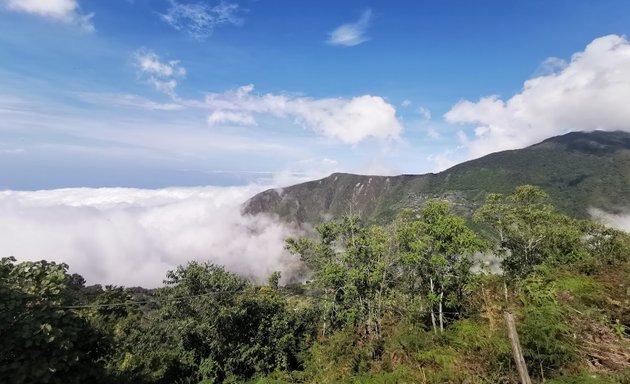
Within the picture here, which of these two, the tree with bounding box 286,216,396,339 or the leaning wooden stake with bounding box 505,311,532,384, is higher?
the leaning wooden stake with bounding box 505,311,532,384

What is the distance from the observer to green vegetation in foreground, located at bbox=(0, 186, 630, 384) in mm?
10242

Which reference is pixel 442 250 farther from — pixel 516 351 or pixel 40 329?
pixel 40 329

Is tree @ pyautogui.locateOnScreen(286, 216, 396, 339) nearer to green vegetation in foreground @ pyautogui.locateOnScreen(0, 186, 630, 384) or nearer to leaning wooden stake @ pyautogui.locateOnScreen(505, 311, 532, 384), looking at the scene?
green vegetation in foreground @ pyautogui.locateOnScreen(0, 186, 630, 384)

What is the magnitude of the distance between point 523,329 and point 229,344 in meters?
25.1

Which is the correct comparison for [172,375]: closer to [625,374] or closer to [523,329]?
[523,329]

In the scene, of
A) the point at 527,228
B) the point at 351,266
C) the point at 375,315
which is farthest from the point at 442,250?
the point at 527,228

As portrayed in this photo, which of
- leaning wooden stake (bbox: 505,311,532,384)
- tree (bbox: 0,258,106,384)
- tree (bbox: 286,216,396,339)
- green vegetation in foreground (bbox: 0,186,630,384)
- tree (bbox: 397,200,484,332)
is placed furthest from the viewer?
tree (bbox: 286,216,396,339)

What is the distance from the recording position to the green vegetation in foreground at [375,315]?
403 inches

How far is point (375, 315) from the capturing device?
88.4 ft

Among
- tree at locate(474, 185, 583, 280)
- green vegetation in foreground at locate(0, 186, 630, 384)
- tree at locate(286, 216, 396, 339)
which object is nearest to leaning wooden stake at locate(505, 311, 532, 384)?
green vegetation in foreground at locate(0, 186, 630, 384)

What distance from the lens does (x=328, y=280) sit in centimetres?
3538

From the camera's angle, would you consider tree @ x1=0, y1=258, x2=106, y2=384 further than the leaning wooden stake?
Yes

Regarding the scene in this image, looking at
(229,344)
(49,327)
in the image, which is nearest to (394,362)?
(49,327)

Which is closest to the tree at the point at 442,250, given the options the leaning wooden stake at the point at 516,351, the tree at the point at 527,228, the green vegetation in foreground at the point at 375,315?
the green vegetation in foreground at the point at 375,315
